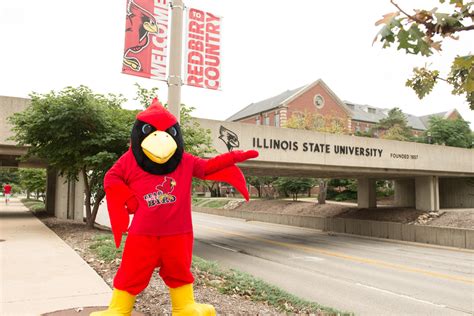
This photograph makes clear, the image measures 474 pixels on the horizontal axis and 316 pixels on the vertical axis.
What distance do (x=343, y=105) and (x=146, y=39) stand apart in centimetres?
6047

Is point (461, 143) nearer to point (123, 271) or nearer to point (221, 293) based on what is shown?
point (221, 293)

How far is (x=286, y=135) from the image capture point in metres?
17.8

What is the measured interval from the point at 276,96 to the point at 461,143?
28388 millimetres

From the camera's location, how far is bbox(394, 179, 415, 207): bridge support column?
3281cm

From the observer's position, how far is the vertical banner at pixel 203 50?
18.7 feet

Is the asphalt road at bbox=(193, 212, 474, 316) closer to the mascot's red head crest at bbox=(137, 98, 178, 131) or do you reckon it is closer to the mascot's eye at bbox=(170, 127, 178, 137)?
the mascot's eye at bbox=(170, 127, 178, 137)

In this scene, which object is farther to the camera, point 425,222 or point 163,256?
point 425,222

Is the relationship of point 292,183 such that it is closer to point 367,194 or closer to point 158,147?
point 367,194

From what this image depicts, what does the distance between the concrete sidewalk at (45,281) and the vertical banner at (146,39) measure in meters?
3.22

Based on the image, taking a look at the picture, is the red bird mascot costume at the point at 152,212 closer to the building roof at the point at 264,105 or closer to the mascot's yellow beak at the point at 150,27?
the mascot's yellow beak at the point at 150,27

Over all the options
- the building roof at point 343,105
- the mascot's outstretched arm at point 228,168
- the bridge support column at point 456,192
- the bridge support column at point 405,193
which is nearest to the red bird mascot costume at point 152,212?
the mascot's outstretched arm at point 228,168

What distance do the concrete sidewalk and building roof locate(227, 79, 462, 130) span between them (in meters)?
50.1

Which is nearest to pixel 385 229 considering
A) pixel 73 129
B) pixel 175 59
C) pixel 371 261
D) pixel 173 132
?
pixel 371 261

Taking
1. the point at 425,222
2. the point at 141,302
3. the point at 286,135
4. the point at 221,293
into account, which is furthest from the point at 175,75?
the point at 425,222
